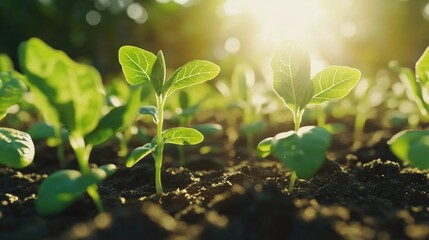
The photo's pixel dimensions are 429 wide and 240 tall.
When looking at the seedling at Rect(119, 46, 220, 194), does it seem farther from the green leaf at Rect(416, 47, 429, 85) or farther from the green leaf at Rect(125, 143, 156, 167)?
the green leaf at Rect(416, 47, 429, 85)

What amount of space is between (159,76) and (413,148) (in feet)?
3.43

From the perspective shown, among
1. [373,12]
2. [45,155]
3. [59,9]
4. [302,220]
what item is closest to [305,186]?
[302,220]

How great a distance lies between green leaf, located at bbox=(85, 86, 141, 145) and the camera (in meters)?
1.62

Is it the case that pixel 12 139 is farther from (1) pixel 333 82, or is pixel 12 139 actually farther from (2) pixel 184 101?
(2) pixel 184 101

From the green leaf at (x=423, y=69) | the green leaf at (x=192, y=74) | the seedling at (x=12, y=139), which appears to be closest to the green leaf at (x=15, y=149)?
the seedling at (x=12, y=139)

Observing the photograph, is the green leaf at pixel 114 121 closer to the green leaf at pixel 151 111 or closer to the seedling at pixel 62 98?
the seedling at pixel 62 98

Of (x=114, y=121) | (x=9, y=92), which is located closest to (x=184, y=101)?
(x=9, y=92)

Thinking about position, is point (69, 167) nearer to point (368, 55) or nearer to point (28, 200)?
point (28, 200)

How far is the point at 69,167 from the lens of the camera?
3.42 m

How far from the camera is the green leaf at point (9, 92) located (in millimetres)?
2213

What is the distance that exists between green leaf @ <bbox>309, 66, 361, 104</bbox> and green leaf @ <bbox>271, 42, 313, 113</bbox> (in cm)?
4

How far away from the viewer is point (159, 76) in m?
2.07

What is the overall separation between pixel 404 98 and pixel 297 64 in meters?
4.49

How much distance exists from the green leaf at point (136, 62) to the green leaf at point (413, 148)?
3.37ft
